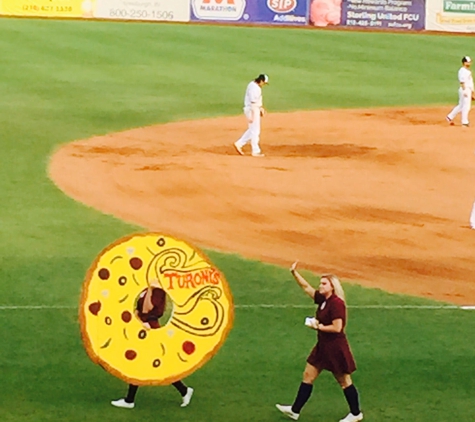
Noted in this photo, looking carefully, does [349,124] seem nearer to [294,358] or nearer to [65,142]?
[65,142]

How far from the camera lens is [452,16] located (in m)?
47.2

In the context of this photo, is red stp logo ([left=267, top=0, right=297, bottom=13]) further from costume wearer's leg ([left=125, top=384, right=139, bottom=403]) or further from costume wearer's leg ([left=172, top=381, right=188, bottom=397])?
costume wearer's leg ([left=125, top=384, right=139, bottom=403])

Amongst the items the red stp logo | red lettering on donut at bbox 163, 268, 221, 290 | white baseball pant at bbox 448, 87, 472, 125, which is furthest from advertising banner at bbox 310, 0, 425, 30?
red lettering on donut at bbox 163, 268, 221, 290

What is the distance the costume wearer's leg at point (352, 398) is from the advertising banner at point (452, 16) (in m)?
37.3

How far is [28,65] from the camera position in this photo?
3738 centimetres

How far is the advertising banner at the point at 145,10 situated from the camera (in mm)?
45812

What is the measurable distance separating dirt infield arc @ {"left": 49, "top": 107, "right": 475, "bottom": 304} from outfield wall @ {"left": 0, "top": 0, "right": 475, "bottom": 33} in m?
16.9

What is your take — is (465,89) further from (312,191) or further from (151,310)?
(151,310)

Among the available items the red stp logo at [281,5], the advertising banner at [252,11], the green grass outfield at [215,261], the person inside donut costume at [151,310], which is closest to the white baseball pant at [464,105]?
the green grass outfield at [215,261]

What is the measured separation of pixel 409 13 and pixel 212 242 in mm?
31593

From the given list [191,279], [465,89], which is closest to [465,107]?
[465,89]

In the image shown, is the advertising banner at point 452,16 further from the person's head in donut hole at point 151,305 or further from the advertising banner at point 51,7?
the person's head in donut hole at point 151,305

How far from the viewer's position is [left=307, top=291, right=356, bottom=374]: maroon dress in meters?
10.4

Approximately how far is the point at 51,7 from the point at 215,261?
103 feet
